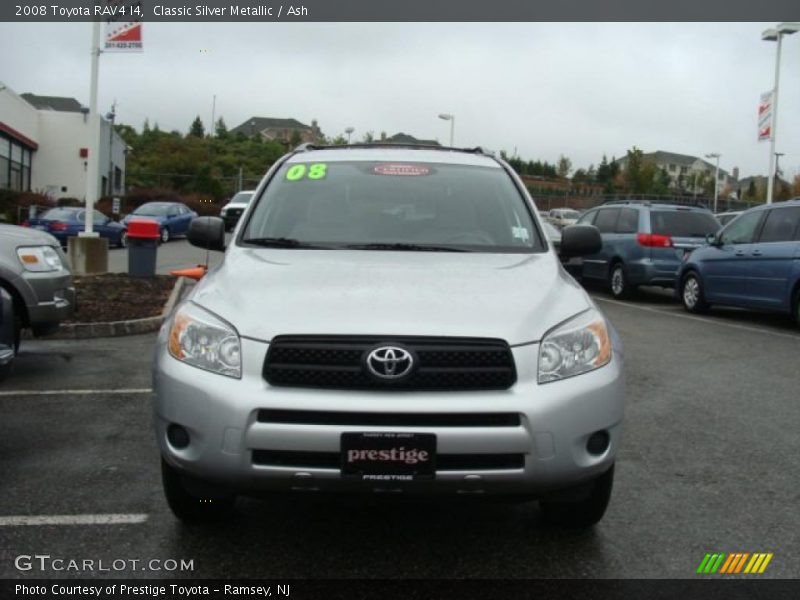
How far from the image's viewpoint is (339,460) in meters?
2.92

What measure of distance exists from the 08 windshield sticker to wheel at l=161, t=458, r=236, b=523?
1.89 m

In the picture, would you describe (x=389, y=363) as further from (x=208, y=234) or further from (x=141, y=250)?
(x=141, y=250)

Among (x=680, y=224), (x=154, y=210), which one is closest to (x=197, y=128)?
(x=154, y=210)

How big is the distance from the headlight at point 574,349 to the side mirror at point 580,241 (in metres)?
1.32

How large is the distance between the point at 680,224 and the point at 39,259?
10569mm

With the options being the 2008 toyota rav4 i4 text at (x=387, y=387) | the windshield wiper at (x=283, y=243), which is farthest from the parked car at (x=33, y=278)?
the 2008 toyota rav4 i4 text at (x=387, y=387)

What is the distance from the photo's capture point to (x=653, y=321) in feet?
37.5

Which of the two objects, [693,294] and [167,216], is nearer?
[693,294]

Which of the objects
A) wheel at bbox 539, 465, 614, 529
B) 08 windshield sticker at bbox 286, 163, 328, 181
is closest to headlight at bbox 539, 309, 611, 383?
wheel at bbox 539, 465, 614, 529

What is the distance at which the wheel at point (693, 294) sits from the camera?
12313 mm

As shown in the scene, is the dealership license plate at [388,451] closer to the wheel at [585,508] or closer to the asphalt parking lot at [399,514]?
the asphalt parking lot at [399,514]

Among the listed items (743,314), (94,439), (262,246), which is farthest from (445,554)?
(743,314)

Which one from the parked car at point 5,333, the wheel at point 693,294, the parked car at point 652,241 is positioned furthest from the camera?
the parked car at point 652,241

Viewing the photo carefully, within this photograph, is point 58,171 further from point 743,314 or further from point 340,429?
point 340,429
